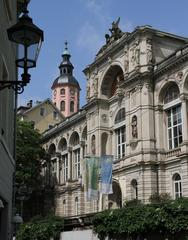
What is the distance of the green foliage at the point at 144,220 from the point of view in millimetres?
24359

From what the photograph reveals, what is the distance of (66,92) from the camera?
99.5 metres

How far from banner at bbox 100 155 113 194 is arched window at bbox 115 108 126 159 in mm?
5767

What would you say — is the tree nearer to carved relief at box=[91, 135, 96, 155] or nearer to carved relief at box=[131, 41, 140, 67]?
carved relief at box=[91, 135, 96, 155]

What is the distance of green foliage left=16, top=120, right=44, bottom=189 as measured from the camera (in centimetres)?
5386

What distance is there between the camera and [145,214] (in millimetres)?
26750

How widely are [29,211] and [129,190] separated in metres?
28.5

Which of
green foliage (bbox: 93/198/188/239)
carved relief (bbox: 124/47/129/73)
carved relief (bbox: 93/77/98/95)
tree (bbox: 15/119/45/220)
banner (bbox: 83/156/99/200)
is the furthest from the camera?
tree (bbox: 15/119/45/220)

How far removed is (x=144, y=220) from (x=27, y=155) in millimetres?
31174

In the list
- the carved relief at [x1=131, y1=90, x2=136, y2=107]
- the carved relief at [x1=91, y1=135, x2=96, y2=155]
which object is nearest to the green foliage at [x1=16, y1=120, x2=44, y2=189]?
the carved relief at [x1=91, y1=135, x2=96, y2=155]

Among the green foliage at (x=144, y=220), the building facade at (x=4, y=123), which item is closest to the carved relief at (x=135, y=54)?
the green foliage at (x=144, y=220)

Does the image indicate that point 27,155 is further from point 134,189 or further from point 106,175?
point 106,175

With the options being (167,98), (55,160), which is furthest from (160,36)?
(55,160)

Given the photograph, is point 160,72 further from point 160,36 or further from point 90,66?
point 90,66

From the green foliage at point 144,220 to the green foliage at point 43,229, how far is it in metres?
4.98
